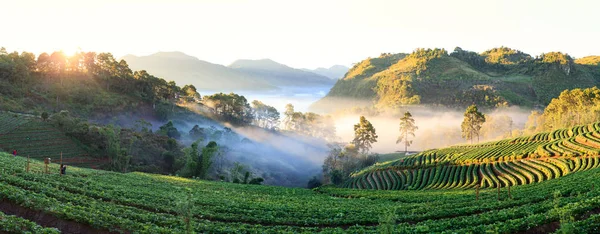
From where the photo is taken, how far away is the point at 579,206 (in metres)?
19.4

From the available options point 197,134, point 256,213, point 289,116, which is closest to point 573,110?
point 289,116

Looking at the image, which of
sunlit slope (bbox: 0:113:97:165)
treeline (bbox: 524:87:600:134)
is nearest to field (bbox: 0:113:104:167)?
sunlit slope (bbox: 0:113:97:165)

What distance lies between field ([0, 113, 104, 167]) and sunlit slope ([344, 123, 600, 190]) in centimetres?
5345

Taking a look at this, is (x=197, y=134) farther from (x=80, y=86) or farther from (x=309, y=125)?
(x=309, y=125)

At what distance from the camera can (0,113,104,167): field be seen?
6019 centimetres

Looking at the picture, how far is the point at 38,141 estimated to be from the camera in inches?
2522

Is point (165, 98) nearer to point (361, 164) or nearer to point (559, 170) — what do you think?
point (361, 164)

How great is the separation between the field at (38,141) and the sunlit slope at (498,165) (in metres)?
53.5

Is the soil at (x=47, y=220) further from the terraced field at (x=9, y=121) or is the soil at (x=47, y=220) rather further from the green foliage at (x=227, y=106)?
the green foliage at (x=227, y=106)

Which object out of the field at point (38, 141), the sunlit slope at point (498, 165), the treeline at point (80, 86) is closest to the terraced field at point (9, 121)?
the field at point (38, 141)

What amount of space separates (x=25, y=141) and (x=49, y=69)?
6293cm

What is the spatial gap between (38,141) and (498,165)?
78198 millimetres

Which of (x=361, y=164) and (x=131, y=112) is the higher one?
(x=131, y=112)

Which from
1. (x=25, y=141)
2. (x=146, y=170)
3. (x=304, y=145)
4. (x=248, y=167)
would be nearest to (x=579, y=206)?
(x=146, y=170)
